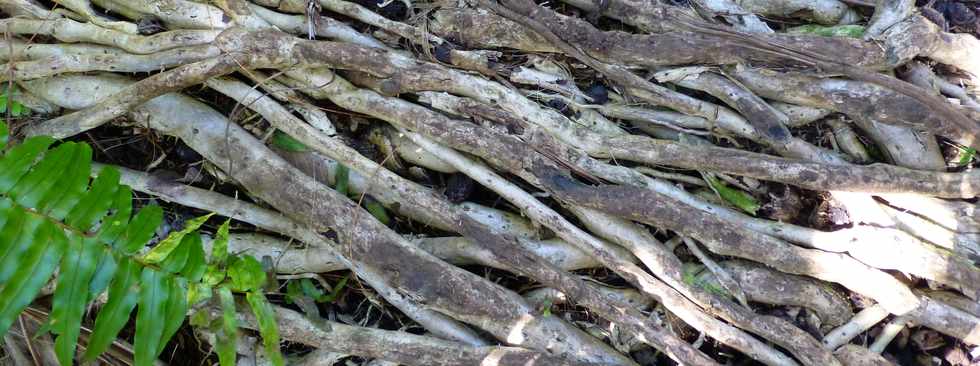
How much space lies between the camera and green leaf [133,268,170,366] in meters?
1.78

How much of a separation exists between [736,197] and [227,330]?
1573 mm

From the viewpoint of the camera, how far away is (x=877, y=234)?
2250mm

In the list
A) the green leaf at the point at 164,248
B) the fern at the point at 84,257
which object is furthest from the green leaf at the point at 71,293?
the green leaf at the point at 164,248

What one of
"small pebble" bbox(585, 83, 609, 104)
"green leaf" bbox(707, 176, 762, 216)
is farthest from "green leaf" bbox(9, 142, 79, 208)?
"green leaf" bbox(707, 176, 762, 216)

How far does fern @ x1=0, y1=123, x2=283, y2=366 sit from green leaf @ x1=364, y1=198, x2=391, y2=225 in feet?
1.97

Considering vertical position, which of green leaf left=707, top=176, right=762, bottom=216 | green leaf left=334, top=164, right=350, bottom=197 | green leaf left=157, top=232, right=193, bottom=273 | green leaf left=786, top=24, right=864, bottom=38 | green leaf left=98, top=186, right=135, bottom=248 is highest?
green leaf left=786, top=24, right=864, bottom=38

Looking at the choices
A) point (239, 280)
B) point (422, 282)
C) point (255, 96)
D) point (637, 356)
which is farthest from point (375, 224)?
point (637, 356)

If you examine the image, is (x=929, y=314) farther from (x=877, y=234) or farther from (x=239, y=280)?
→ (x=239, y=280)

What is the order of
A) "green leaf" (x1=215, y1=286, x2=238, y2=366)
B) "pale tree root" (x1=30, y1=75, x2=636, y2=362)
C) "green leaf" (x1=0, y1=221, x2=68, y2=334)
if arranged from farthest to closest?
"pale tree root" (x1=30, y1=75, x2=636, y2=362), "green leaf" (x1=215, y1=286, x2=238, y2=366), "green leaf" (x1=0, y1=221, x2=68, y2=334)

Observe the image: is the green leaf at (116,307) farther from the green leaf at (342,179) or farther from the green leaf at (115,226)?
the green leaf at (342,179)

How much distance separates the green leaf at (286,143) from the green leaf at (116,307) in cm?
70

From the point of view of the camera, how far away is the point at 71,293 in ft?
5.81

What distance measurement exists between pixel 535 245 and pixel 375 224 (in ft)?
1.67

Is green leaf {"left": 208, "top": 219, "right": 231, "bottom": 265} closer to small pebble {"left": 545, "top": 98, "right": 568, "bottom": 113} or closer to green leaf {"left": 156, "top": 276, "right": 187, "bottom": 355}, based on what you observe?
green leaf {"left": 156, "top": 276, "right": 187, "bottom": 355}
